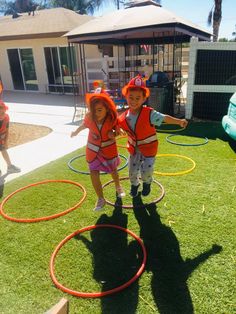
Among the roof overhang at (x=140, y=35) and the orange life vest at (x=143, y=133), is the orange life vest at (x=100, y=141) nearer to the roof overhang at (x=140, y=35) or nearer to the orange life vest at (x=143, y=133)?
the orange life vest at (x=143, y=133)

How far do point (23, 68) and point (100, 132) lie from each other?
14.0m

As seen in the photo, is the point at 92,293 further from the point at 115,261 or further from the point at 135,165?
the point at 135,165

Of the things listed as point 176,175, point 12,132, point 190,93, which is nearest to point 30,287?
point 176,175

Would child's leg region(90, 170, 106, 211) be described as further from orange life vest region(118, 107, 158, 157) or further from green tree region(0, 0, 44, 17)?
green tree region(0, 0, 44, 17)

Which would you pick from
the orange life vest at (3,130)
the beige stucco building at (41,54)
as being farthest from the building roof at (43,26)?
the orange life vest at (3,130)

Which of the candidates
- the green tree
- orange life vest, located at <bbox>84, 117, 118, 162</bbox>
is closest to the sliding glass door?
orange life vest, located at <bbox>84, 117, 118, 162</bbox>

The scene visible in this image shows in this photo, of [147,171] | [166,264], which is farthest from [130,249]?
[147,171]

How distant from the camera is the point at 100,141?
3.35 meters

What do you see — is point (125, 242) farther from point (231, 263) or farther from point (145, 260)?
point (231, 263)

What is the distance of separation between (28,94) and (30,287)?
14.0m

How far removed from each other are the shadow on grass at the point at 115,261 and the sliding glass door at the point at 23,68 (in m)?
13.8

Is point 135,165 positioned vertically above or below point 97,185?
above

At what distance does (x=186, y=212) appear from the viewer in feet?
11.6

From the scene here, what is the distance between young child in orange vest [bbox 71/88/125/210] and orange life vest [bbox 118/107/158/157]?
6.8 inches
